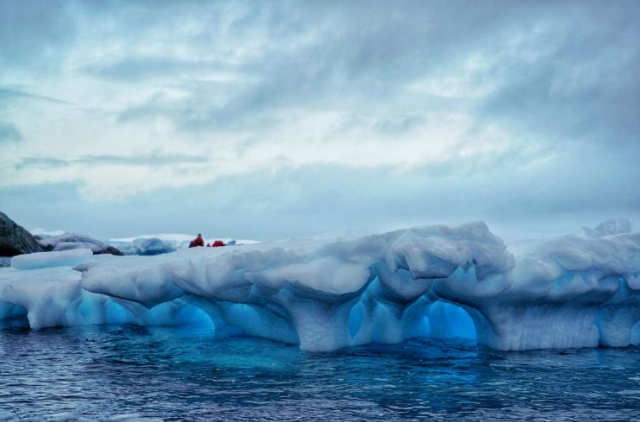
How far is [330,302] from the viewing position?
28.2 feet

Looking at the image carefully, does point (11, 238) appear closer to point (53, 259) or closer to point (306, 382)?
point (53, 259)

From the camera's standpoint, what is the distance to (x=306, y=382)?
6.90m

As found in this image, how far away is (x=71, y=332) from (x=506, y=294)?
7.21 meters

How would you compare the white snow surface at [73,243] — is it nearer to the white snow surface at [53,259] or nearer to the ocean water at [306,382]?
the white snow surface at [53,259]

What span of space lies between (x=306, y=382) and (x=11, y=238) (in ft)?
74.7

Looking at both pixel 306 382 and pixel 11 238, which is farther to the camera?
pixel 11 238

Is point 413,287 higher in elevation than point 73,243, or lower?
lower

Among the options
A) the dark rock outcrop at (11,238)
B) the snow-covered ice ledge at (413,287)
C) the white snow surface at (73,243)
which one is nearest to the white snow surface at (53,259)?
the snow-covered ice ledge at (413,287)

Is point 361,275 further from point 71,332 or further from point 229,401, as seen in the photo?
point 71,332

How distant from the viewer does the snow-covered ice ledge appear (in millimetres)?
8203

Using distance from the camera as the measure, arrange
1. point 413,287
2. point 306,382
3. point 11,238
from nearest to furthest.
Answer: point 306,382 < point 413,287 < point 11,238

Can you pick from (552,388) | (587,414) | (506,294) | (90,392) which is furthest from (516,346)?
(90,392)

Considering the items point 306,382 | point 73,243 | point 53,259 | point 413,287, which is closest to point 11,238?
point 73,243

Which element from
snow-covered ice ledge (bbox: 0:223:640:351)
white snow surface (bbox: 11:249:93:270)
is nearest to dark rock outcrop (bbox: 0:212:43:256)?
white snow surface (bbox: 11:249:93:270)
